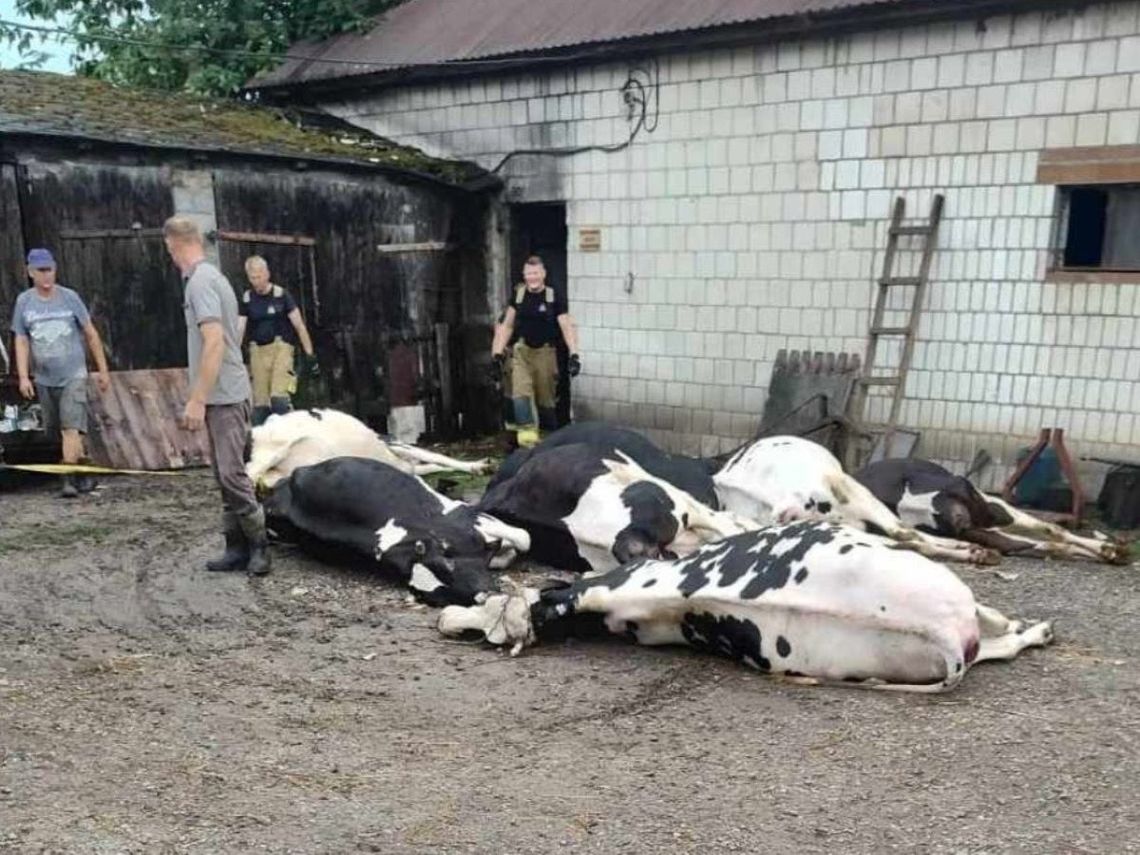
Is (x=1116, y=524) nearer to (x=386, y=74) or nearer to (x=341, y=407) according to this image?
(x=341, y=407)

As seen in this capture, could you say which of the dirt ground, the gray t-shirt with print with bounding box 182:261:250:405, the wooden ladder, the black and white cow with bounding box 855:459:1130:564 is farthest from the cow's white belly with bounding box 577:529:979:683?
the wooden ladder

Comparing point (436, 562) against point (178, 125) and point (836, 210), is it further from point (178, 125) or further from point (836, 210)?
point (178, 125)

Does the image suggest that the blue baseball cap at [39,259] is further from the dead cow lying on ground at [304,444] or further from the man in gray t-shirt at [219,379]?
the man in gray t-shirt at [219,379]

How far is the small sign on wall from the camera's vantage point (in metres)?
10.6

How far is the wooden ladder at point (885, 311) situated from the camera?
8422 millimetres

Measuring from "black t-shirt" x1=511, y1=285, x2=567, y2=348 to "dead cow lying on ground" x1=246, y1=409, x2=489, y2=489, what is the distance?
7.86 feet

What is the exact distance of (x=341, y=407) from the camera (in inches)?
421

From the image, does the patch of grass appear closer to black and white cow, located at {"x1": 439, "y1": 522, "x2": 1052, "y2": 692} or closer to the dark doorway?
the dark doorway

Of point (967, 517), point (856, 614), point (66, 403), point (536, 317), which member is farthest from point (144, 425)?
point (856, 614)

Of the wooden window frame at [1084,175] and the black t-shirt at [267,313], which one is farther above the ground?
the wooden window frame at [1084,175]

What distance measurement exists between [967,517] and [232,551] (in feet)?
14.5

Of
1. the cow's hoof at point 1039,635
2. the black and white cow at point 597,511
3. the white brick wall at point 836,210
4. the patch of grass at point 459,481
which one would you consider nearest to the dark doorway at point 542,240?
the white brick wall at point 836,210

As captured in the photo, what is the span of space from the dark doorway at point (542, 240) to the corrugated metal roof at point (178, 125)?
0.76 metres

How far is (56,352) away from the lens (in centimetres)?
765
